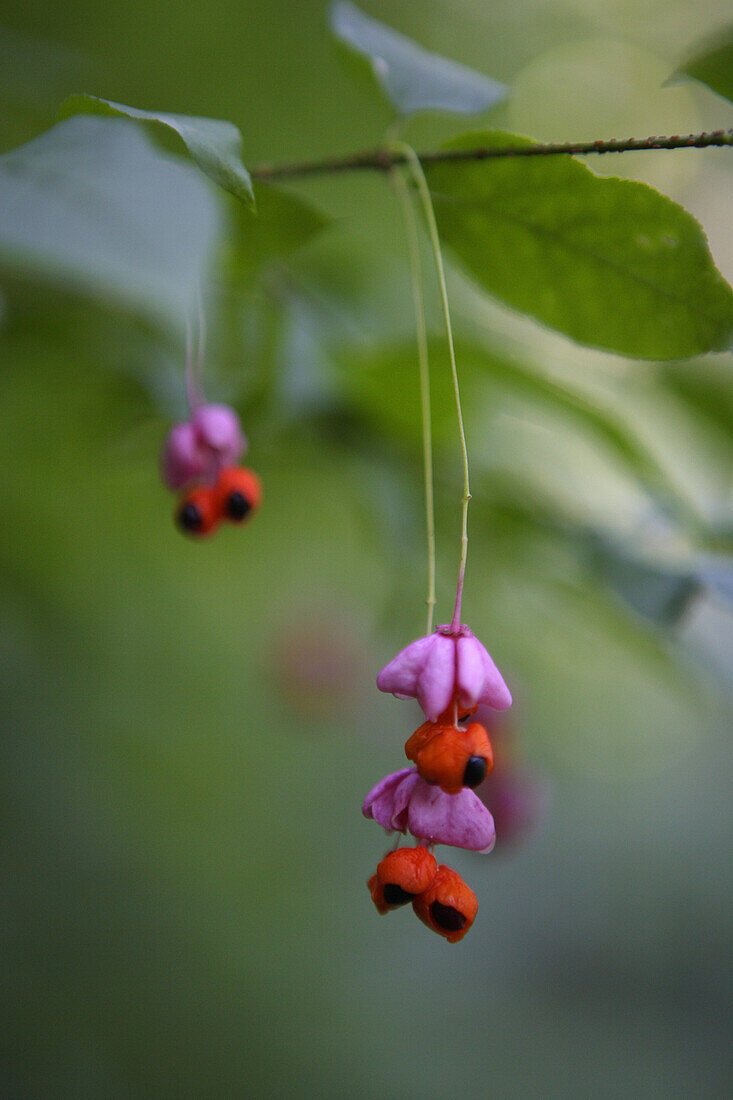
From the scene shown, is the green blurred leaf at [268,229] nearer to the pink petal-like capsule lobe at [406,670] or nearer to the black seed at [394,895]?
the pink petal-like capsule lobe at [406,670]

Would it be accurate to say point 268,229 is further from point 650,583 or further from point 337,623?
point 337,623

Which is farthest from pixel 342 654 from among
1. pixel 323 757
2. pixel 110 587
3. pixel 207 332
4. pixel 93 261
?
pixel 93 261

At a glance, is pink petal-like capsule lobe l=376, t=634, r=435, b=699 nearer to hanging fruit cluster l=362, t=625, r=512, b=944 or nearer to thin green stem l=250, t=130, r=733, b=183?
hanging fruit cluster l=362, t=625, r=512, b=944

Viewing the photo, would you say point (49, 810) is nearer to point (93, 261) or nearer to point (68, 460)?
point (68, 460)

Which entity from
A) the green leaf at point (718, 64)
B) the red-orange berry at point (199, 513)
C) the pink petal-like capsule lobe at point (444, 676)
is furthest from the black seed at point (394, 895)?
the green leaf at point (718, 64)

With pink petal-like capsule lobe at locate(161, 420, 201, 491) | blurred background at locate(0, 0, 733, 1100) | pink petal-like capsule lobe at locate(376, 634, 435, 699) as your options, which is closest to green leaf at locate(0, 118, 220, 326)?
blurred background at locate(0, 0, 733, 1100)

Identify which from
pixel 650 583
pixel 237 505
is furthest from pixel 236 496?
pixel 650 583
